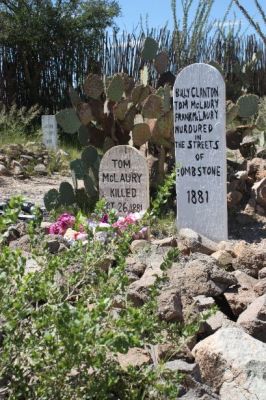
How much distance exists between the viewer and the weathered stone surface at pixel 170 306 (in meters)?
3.23

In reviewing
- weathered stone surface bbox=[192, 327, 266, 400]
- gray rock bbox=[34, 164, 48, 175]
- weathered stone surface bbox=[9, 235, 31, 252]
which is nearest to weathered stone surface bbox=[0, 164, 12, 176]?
gray rock bbox=[34, 164, 48, 175]

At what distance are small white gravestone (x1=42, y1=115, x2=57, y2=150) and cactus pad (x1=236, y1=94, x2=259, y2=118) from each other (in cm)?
426

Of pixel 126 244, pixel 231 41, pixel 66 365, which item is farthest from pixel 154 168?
pixel 231 41

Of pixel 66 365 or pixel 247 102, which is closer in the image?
pixel 66 365

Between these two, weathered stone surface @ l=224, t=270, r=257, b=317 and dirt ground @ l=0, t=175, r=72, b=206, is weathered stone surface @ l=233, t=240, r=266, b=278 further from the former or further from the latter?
dirt ground @ l=0, t=175, r=72, b=206

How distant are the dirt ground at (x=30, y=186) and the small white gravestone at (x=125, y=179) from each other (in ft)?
4.40

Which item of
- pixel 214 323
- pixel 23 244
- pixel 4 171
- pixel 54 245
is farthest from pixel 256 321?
pixel 4 171

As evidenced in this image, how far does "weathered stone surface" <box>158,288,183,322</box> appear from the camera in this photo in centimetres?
323

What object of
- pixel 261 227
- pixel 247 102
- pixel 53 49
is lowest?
pixel 261 227

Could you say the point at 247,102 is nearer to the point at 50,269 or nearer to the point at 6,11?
the point at 50,269

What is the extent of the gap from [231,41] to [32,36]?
4.10 metres

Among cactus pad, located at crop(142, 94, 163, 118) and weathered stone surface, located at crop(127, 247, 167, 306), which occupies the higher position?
cactus pad, located at crop(142, 94, 163, 118)

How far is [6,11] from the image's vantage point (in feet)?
46.4

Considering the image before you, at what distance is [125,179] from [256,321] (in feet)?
8.49
